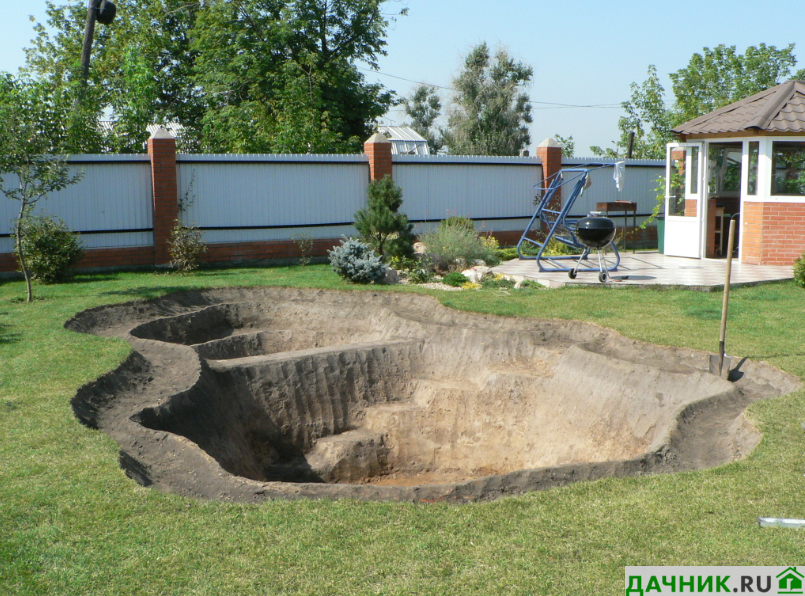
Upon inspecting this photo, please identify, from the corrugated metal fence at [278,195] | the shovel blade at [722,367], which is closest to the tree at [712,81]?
the corrugated metal fence at [278,195]

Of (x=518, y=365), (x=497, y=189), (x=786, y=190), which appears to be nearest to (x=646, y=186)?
(x=497, y=189)

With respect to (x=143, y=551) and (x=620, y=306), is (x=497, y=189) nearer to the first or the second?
(x=620, y=306)

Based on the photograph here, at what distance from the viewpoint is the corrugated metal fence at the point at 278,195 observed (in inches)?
498

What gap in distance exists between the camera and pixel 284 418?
8.41 metres

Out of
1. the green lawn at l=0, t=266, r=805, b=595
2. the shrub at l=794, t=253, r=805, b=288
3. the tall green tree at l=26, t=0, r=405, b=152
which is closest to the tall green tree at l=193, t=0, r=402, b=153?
the tall green tree at l=26, t=0, r=405, b=152

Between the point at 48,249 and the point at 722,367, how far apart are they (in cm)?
963

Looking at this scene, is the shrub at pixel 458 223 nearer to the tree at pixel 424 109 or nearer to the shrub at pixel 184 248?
the shrub at pixel 184 248

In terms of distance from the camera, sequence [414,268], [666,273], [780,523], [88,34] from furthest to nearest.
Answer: [88,34] → [414,268] → [666,273] → [780,523]

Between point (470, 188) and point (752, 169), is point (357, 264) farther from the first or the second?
point (752, 169)

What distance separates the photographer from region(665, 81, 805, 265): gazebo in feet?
41.8

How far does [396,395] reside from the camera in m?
8.88

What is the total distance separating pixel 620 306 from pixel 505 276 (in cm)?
270

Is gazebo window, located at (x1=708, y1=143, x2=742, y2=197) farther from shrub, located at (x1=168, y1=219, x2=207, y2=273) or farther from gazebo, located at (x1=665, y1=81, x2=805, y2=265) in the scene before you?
shrub, located at (x1=168, y1=219, x2=207, y2=273)

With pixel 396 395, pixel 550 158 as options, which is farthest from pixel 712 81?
pixel 396 395
